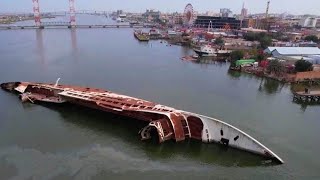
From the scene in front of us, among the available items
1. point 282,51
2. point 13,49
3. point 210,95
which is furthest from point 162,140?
point 13,49

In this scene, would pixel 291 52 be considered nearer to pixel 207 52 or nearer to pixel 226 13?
pixel 207 52

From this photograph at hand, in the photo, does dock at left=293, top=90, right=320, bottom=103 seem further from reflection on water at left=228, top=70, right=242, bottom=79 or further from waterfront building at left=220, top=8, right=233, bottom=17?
waterfront building at left=220, top=8, right=233, bottom=17

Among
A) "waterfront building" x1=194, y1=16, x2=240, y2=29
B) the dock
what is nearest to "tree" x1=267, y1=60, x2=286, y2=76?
the dock

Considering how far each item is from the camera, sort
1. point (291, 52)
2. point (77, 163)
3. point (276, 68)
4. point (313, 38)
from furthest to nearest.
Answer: point (313, 38) → point (291, 52) → point (276, 68) → point (77, 163)

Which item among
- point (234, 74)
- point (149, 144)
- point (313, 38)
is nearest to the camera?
point (149, 144)

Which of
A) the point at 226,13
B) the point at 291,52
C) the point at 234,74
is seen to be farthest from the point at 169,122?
the point at 226,13

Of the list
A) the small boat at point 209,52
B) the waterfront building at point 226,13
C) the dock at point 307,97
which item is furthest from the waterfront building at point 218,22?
the dock at point 307,97

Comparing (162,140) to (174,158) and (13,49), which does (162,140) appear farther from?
(13,49)
